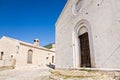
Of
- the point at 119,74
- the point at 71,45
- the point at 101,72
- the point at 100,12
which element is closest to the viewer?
the point at 119,74

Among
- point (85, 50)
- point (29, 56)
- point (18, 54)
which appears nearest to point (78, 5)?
point (85, 50)

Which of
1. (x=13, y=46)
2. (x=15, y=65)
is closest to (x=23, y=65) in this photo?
(x=15, y=65)

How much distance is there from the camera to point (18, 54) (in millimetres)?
16422

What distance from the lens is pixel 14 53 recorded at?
54.2 feet

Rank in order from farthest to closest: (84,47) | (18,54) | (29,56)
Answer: (29,56)
(18,54)
(84,47)

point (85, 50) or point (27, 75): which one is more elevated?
point (85, 50)

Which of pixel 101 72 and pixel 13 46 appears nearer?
pixel 101 72

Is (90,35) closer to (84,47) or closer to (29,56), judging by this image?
(84,47)

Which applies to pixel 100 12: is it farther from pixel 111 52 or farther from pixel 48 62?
pixel 48 62

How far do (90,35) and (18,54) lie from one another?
42.4 ft

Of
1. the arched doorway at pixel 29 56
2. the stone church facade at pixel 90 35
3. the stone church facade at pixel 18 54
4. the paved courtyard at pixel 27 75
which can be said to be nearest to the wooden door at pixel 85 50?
the stone church facade at pixel 90 35

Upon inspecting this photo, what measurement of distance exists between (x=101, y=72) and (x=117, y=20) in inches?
106

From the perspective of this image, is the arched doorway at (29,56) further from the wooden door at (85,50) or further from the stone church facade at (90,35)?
the wooden door at (85,50)

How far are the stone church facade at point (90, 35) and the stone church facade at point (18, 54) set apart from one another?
7956 millimetres
